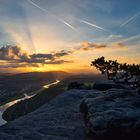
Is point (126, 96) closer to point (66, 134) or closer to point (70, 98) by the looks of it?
point (66, 134)

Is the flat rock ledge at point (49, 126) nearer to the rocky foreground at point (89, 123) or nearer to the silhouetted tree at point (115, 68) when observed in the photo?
the rocky foreground at point (89, 123)

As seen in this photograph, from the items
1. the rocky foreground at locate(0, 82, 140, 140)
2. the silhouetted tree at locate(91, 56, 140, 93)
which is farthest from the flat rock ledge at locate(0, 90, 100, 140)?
the silhouetted tree at locate(91, 56, 140, 93)

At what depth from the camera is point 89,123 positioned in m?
31.6

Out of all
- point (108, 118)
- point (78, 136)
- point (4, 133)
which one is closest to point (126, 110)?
point (108, 118)

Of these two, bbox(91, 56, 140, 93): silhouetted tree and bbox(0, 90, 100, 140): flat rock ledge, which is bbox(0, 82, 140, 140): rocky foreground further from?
bbox(91, 56, 140, 93): silhouetted tree

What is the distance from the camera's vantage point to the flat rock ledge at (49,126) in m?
32.2

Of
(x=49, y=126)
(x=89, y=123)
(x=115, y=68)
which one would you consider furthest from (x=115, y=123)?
(x=115, y=68)

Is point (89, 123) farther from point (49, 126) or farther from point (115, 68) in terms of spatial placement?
point (115, 68)

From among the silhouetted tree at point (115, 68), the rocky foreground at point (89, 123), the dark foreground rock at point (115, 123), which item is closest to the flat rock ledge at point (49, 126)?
the rocky foreground at point (89, 123)

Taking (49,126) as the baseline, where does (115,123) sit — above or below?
above

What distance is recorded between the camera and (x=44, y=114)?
42906 millimetres

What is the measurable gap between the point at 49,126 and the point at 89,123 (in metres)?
6.66

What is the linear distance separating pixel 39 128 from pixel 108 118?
373 inches

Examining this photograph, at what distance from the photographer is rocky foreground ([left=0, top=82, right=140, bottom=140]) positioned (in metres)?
29.7
